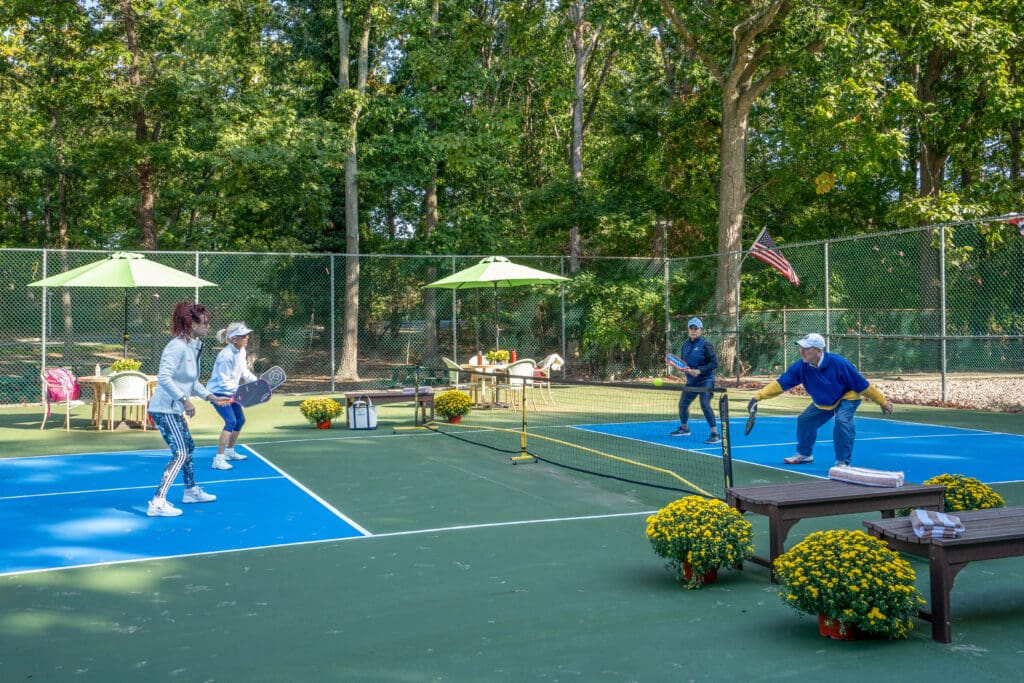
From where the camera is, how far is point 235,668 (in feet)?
15.5

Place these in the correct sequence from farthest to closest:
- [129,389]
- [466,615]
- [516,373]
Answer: [516,373] → [129,389] → [466,615]

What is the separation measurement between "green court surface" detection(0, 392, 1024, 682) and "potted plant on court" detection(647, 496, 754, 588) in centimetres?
20

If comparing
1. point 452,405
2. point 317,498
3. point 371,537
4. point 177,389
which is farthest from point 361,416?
point 371,537

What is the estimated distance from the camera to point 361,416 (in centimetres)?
1535

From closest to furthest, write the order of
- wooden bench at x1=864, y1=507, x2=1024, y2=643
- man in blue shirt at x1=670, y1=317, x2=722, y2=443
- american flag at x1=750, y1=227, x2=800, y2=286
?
1. wooden bench at x1=864, y1=507, x2=1024, y2=643
2. man in blue shirt at x1=670, y1=317, x2=722, y2=443
3. american flag at x1=750, y1=227, x2=800, y2=286

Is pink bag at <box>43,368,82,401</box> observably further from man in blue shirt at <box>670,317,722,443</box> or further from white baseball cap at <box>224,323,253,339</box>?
man in blue shirt at <box>670,317,722,443</box>

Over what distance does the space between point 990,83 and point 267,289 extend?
1842cm

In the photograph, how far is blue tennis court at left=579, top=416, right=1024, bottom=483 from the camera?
10.9m

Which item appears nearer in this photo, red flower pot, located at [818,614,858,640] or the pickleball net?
red flower pot, located at [818,614,858,640]

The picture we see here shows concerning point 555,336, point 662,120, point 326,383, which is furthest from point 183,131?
point 662,120

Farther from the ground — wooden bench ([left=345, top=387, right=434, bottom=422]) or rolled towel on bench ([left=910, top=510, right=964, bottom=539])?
wooden bench ([left=345, top=387, right=434, bottom=422])

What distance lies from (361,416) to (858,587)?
11.4 m

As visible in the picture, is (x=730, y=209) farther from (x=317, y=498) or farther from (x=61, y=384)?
(x=317, y=498)

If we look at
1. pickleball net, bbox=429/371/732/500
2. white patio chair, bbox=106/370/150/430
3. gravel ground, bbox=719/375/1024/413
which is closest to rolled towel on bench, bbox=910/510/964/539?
pickleball net, bbox=429/371/732/500
